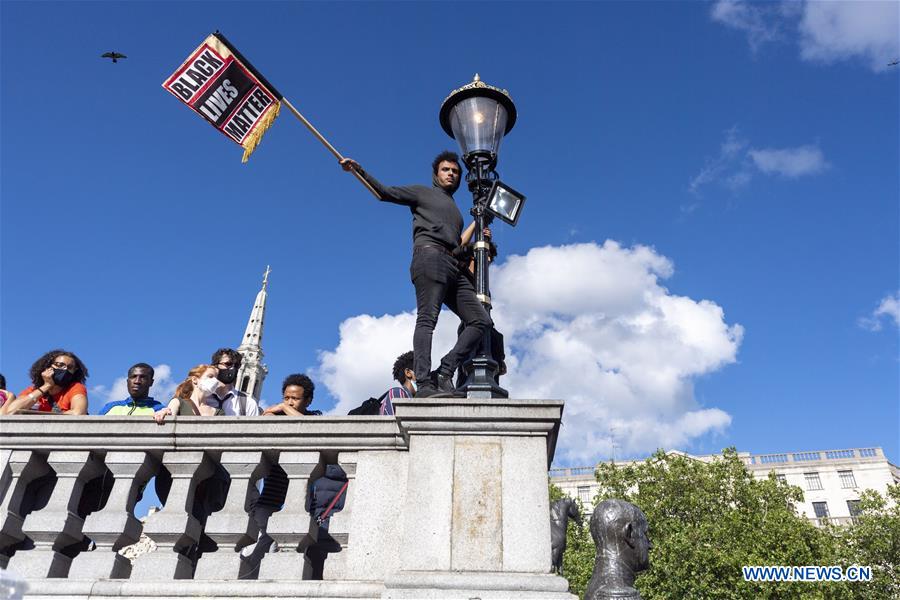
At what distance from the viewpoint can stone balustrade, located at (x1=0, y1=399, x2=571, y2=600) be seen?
388cm

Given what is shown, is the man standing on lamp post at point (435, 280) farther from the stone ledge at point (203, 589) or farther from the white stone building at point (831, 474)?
the white stone building at point (831, 474)

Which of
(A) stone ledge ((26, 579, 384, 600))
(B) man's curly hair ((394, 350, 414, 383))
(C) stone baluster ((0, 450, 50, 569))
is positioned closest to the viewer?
(A) stone ledge ((26, 579, 384, 600))

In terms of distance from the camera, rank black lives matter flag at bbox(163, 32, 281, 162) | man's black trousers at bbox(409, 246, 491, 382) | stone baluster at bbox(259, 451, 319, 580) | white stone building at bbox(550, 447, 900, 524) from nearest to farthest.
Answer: stone baluster at bbox(259, 451, 319, 580) → man's black trousers at bbox(409, 246, 491, 382) → black lives matter flag at bbox(163, 32, 281, 162) → white stone building at bbox(550, 447, 900, 524)

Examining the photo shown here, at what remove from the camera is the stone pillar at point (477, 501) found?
3.73 meters

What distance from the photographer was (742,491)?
95.7 feet

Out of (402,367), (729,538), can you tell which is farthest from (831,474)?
(402,367)

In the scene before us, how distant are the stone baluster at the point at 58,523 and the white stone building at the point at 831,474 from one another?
56078 mm

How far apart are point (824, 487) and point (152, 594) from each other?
221ft

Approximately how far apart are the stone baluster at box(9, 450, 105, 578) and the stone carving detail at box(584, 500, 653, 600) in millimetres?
3517

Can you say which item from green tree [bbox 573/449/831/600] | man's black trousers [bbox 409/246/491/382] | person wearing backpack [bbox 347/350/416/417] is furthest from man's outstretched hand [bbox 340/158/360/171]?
green tree [bbox 573/449/831/600]

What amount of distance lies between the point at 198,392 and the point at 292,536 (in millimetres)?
2351

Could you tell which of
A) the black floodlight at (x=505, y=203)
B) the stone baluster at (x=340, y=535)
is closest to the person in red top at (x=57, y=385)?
the stone baluster at (x=340, y=535)

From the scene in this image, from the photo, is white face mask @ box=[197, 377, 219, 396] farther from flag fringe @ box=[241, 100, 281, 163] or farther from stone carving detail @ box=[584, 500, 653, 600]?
stone carving detail @ box=[584, 500, 653, 600]

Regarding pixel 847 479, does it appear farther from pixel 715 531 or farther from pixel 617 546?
pixel 617 546
